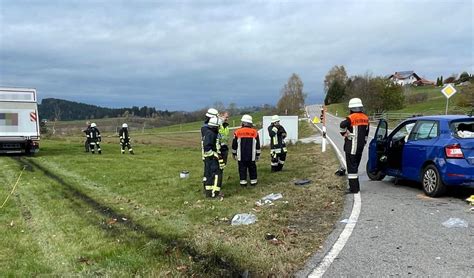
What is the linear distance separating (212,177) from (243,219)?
2584 millimetres

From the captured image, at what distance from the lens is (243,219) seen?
24.0ft

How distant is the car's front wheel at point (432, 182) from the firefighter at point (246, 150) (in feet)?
13.0

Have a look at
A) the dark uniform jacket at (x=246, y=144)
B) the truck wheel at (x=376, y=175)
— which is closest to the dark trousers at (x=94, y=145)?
the dark uniform jacket at (x=246, y=144)

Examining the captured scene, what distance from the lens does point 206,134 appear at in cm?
980

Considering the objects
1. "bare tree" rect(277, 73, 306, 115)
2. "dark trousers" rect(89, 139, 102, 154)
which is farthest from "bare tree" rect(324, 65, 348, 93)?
"dark trousers" rect(89, 139, 102, 154)

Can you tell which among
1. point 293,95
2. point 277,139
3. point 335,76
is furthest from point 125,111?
point 277,139

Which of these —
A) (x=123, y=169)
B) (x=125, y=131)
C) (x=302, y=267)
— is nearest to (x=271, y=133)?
(x=123, y=169)

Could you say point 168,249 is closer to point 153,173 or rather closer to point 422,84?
point 153,173

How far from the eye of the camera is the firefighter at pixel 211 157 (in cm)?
975

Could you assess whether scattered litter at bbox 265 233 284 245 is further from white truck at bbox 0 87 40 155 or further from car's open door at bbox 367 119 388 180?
white truck at bbox 0 87 40 155

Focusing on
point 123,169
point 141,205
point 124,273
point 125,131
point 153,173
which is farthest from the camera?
point 125,131

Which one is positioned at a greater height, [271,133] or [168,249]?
[271,133]

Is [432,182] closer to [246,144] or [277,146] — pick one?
[246,144]

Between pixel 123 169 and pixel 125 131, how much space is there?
948 cm
